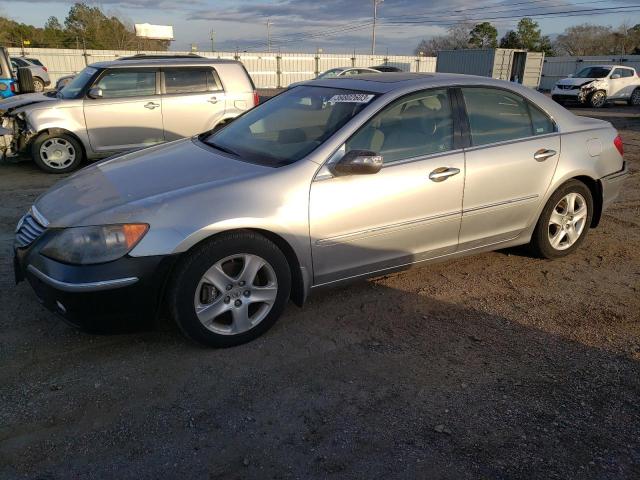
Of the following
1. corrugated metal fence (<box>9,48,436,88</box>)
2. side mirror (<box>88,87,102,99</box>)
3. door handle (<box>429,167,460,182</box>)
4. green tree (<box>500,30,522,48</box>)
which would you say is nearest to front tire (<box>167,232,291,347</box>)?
door handle (<box>429,167,460,182</box>)

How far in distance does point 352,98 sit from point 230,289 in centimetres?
164

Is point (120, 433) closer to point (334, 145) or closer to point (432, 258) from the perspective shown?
point (334, 145)

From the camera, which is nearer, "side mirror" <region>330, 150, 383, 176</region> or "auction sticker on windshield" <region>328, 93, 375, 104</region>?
"side mirror" <region>330, 150, 383, 176</region>

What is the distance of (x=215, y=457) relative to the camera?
2334 millimetres

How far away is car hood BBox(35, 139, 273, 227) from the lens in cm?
297

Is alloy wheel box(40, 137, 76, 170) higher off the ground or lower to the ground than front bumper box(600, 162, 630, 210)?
lower

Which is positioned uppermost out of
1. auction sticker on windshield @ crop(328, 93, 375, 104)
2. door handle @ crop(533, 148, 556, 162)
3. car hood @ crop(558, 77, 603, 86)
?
auction sticker on windshield @ crop(328, 93, 375, 104)

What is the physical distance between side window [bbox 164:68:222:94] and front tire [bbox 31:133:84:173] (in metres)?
1.74

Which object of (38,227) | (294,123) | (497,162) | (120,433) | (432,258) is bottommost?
(120,433)

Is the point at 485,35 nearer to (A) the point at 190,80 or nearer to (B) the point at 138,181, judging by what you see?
(A) the point at 190,80

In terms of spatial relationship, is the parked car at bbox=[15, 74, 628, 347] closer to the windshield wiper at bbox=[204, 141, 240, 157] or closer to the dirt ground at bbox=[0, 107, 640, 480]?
the windshield wiper at bbox=[204, 141, 240, 157]

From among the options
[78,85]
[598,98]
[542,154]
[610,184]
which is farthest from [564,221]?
[598,98]

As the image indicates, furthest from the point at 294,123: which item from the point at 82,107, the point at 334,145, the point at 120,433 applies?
the point at 82,107

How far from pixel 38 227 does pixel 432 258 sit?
105 inches
